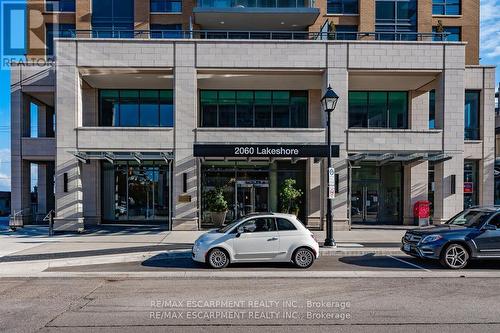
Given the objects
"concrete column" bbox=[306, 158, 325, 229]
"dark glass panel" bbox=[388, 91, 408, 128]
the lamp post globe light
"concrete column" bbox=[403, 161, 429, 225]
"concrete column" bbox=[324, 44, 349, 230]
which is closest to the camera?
the lamp post globe light

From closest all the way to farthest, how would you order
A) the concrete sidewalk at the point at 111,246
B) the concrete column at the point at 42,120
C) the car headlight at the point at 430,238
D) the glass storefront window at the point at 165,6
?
the car headlight at the point at 430,238, the concrete sidewalk at the point at 111,246, the concrete column at the point at 42,120, the glass storefront window at the point at 165,6

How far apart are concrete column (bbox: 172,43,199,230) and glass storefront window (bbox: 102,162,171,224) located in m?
3.91

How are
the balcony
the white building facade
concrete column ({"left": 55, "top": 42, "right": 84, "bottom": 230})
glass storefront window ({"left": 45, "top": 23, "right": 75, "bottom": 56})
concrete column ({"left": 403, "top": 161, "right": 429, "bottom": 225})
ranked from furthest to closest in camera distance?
1. glass storefront window ({"left": 45, "top": 23, "right": 75, "bottom": 56})
2. the balcony
3. concrete column ({"left": 403, "top": 161, "right": 429, "bottom": 225})
4. the white building facade
5. concrete column ({"left": 55, "top": 42, "right": 84, "bottom": 230})

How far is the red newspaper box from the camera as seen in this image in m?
20.3

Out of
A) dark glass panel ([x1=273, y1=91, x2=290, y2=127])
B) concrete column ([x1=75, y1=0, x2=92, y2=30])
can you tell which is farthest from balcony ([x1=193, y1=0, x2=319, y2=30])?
concrete column ([x1=75, y1=0, x2=92, y2=30])

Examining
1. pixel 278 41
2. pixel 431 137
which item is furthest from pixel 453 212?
pixel 278 41

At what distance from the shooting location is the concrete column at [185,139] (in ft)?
62.0

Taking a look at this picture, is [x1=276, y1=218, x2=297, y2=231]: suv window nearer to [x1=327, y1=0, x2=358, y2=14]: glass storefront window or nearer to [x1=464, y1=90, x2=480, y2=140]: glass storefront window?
[x1=464, y1=90, x2=480, y2=140]: glass storefront window

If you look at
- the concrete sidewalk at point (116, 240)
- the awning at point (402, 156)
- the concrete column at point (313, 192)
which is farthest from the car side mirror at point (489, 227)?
the concrete column at point (313, 192)

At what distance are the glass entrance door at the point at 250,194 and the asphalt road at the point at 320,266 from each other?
10026 mm

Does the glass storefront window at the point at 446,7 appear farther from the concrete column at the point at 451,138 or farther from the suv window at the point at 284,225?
the suv window at the point at 284,225

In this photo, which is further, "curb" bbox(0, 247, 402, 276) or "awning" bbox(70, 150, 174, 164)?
"awning" bbox(70, 150, 174, 164)

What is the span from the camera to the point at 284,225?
10.9 metres

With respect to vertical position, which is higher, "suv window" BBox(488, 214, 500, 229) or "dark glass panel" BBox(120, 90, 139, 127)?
"dark glass panel" BBox(120, 90, 139, 127)
